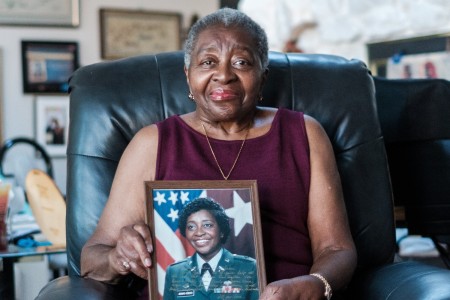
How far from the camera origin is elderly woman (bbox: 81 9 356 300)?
60.7 inches

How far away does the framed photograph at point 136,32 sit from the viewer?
15.1 feet

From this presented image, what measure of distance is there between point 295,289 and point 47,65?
347 centimetres

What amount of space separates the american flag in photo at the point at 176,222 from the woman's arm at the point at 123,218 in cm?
5

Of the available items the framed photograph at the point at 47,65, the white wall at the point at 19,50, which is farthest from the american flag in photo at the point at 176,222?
the framed photograph at the point at 47,65

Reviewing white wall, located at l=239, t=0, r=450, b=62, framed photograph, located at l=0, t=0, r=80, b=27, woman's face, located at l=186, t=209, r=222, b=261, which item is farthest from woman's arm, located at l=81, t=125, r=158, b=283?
framed photograph, located at l=0, t=0, r=80, b=27

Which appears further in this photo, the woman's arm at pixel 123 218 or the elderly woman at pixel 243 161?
the elderly woman at pixel 243 161

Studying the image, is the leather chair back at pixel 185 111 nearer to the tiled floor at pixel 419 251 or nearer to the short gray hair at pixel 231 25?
the short gray hair at pixel 231 25

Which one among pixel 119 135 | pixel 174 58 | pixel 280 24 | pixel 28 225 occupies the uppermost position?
pixel 280 24

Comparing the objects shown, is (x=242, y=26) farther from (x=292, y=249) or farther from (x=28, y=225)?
(x=28, y=225)

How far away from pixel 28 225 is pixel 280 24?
7.16 ft

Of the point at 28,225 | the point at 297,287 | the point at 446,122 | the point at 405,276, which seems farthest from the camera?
the point at 28,225

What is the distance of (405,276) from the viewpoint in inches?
56.9

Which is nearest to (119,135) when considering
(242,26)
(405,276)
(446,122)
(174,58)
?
(174,58)

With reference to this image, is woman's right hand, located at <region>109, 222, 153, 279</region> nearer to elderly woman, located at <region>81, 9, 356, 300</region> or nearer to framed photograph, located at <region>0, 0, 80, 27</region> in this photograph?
elderly woman, located at <region>81, 9, 356, 300</region>
